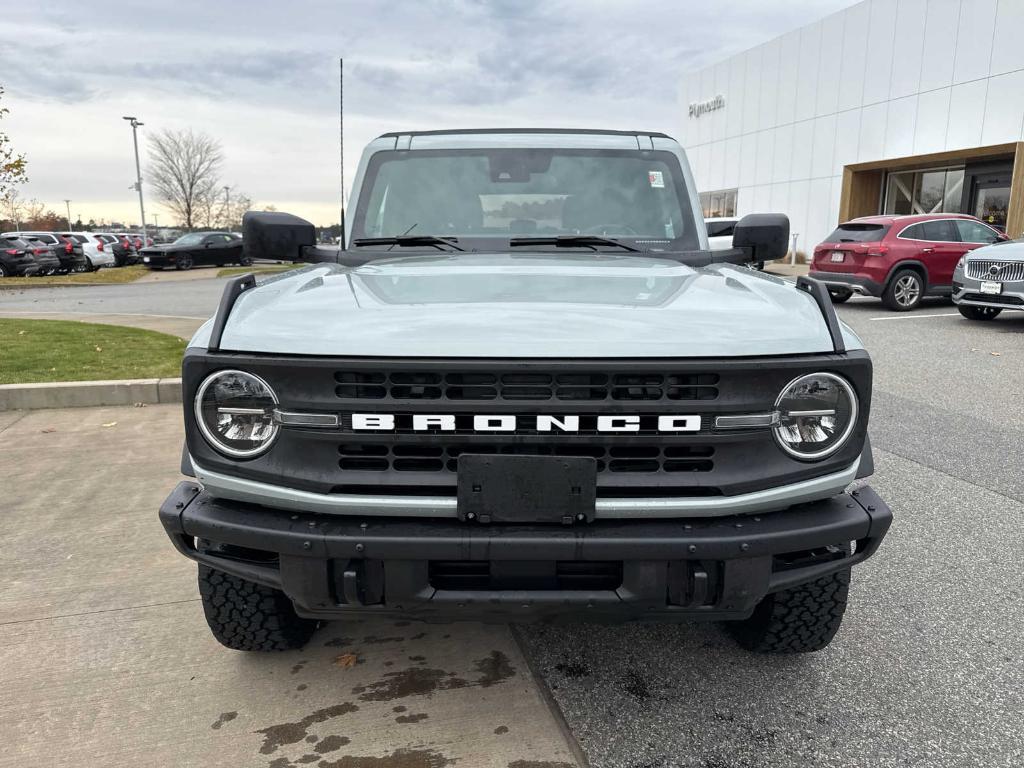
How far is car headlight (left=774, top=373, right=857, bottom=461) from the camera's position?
2078mm

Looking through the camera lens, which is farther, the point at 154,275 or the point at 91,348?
the point at 154,275

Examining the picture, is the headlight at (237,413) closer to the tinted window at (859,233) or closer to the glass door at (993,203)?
the tinted window at (859,233)

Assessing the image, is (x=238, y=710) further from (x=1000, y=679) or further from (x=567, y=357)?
(x=1000, y=679)

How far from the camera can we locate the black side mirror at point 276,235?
331 centimetres

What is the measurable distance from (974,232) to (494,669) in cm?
1409

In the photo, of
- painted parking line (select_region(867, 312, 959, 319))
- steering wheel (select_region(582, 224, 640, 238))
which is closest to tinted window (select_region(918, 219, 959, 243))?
painted parking line (select_region(867, 312, 959, 319))

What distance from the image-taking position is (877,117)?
80.2 feet

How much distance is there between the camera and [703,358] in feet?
6.54

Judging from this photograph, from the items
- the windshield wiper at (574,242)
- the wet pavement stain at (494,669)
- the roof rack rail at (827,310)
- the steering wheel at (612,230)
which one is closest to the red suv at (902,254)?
the steering wheel at (612,230)

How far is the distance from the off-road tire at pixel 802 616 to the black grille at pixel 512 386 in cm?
93

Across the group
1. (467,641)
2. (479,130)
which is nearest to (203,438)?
(467,641)

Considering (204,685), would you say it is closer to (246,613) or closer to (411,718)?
(246,613)

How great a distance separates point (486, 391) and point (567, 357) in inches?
8.9

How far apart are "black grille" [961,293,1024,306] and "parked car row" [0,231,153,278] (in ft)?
85.0
